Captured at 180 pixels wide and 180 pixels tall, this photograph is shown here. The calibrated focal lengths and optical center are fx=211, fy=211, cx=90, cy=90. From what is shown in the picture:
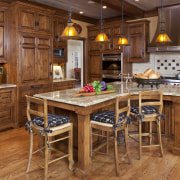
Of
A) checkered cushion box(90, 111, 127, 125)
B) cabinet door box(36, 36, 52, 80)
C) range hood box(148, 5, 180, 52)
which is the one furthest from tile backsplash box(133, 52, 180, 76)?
checkered cushion box(90, 111, 127, 125)

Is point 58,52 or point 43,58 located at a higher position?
point 58,52

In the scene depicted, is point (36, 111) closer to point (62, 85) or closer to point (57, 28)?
point (62, 85)

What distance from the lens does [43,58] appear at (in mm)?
4746

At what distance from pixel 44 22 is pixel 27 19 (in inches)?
17.4

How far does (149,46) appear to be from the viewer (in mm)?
5574

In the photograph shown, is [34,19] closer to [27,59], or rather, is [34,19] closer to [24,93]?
[27,59]

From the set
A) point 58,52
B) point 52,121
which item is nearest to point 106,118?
point 52,121

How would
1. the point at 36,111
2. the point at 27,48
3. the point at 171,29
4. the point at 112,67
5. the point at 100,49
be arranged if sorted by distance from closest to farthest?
the point at 36,111
the point at 27,48
the point at 171,29
the point at 112,67
the point at 100,49

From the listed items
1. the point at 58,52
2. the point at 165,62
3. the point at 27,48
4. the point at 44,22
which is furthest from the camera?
the point at 165,62

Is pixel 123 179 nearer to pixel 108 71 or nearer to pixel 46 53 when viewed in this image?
pixel 46 53

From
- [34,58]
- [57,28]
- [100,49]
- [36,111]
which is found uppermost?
[57,28]

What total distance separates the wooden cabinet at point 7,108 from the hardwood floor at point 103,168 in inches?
39.5

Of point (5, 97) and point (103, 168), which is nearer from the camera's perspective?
point (103, 168)

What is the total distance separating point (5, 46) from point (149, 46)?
355 cm
